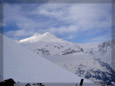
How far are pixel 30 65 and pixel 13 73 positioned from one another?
729 mm

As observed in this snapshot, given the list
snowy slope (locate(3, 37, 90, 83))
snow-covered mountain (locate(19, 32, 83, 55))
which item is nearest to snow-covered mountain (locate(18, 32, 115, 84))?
snow-covered mountain (locate(19, 32, 83, 55))

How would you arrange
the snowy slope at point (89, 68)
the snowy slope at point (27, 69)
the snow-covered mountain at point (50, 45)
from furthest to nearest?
1. the snow-covered mountain at point (50, 45)
2. the snowy slope at point (89, 68)
3. the snowy slope at point (27, 69)

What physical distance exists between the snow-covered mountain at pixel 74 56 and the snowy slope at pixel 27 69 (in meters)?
35.6

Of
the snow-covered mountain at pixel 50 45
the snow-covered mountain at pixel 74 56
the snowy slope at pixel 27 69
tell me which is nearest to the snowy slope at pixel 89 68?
the snow-covered mountain at pixel 74 56

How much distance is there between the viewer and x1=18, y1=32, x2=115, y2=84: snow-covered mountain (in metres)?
51.4

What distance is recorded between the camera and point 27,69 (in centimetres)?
408

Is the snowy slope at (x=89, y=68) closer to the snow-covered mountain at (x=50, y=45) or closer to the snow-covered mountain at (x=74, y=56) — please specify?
the snow-covered mountain at (x=74, y=56)

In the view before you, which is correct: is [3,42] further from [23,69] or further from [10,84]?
[10,84]

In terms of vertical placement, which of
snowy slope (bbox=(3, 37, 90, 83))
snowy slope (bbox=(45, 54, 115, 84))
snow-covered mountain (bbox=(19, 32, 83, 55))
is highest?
snow-covered mountain (bbox=(19, 32, 83, 55))

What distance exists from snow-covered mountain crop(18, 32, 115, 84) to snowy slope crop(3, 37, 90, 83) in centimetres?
3561

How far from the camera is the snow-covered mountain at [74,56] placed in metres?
51.4

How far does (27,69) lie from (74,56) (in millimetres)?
50251

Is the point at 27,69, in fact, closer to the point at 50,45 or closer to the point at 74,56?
the point at 74,56

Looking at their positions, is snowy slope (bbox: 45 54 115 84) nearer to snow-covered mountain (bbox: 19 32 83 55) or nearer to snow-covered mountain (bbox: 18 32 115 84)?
snow-covered mountain (bbox: 18 32 115 84)
